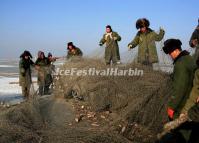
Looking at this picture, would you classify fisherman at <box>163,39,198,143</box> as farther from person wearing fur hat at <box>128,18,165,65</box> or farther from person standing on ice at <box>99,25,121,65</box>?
person standing on ice at <box>99,25,121,65</box>

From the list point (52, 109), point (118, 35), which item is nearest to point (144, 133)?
point (52, 109)

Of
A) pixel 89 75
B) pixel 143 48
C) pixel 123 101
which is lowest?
pixel 123 101

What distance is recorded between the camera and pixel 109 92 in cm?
786

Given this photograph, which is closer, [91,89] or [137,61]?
[91,89]

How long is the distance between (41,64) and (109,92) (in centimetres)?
595

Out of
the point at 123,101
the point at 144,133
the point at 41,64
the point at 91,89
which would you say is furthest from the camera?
the point at 41,64

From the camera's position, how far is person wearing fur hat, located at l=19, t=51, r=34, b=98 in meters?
13.0

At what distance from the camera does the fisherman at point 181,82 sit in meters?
5.00

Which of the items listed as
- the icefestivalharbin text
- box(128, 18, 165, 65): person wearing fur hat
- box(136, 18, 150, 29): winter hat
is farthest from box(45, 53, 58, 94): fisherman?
box(136, 18, 150, 29): winter hat

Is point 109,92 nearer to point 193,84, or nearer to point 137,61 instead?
point 137,61

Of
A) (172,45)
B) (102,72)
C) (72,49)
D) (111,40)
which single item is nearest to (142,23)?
(102,72)

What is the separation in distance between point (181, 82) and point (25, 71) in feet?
29.7

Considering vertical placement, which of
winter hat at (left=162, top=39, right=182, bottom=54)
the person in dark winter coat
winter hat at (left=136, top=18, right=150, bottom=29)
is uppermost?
winter hat at (left=136, top=18, right=150, bottom=29)

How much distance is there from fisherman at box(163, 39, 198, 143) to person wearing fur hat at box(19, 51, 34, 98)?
850 centimetres
